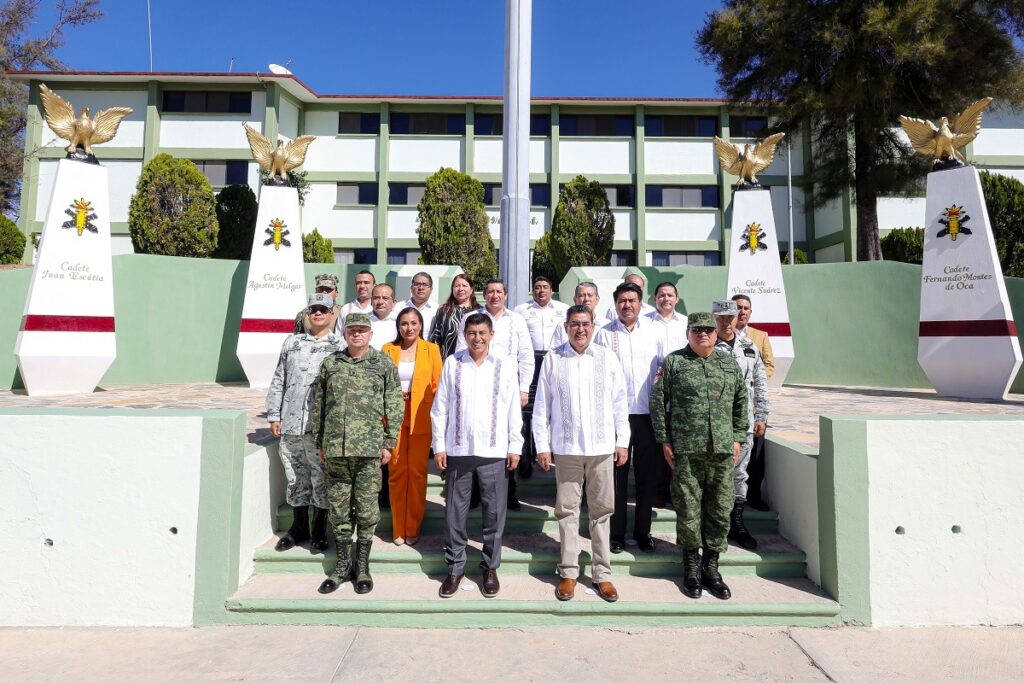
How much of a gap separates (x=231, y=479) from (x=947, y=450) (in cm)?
450

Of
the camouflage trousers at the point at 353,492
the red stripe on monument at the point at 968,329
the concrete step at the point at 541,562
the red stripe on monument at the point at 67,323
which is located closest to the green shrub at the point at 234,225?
the red stripe on monument at the point at 67,323

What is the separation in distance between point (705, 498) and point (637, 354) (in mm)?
1070

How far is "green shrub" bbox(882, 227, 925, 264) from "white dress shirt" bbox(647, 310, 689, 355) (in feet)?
49.5

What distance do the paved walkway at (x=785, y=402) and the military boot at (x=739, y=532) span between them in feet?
4.55

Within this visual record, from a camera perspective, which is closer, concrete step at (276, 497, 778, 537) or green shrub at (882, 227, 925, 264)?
concrete step at (276, 497, 778, 537)

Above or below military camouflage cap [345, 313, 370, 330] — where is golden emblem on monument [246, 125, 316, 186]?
above

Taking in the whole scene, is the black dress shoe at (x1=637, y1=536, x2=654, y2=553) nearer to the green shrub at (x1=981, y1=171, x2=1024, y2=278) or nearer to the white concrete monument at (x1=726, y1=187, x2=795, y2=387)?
the white concrete monument at (x1=726, y1=187, x2=795, y2=387)

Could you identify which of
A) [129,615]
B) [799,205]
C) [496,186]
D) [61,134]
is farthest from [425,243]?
[799,205]

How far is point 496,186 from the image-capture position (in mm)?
22141

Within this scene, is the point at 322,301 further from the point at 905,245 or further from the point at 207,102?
the point at 207,102

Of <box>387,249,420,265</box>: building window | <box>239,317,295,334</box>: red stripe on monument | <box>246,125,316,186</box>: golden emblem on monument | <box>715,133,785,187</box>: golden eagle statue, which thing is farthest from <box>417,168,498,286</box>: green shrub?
<box>387,249,420,265</box>: building window

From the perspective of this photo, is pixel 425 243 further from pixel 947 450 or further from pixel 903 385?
pixel 947 450

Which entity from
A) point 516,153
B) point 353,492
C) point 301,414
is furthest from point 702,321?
point 516,153

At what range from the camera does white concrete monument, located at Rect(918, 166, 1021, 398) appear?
26.7 ft
